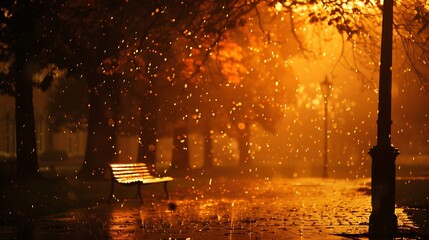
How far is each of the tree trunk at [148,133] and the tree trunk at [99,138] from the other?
4.10 meters

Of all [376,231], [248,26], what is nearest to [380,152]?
[376,231]

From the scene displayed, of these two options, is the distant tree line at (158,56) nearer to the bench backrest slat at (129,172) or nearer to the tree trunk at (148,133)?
the tree trunk at (148,133)

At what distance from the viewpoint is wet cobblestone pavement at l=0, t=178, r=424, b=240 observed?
51.4ft

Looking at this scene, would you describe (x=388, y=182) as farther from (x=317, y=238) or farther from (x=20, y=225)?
(x=20, y=225)

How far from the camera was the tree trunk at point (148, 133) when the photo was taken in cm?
4462

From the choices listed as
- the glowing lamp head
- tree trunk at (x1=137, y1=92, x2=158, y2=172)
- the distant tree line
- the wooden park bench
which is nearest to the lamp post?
the distant tree line

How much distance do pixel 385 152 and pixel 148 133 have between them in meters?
29.5

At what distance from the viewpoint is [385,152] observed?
17016 mm

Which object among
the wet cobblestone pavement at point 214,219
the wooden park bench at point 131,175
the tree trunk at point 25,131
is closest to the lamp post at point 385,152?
the wet cobblestone pavement at point 214,219

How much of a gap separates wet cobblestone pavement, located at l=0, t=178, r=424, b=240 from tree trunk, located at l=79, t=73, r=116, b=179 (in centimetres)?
1076

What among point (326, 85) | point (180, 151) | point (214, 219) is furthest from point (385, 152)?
point (180, 151)

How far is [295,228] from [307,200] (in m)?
9.90

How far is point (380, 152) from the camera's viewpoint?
56.0ft

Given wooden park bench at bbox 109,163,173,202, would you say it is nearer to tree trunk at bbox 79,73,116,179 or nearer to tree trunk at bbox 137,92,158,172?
tree trunk at bbox 79,73,116,179
